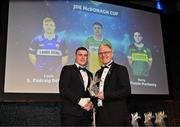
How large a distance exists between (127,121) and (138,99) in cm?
24

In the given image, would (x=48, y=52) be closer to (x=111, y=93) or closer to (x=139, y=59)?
(x=111, y=93)

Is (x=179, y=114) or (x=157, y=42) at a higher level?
(x=157, y=42)

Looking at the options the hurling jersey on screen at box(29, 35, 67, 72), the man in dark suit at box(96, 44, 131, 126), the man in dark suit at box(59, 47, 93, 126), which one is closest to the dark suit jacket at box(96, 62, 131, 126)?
the man in dark suit at box(96, 44, 131, 126)

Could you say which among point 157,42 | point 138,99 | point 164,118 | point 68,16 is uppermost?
point 68,16

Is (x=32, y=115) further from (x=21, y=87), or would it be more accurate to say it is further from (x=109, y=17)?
(x=109, y=17)

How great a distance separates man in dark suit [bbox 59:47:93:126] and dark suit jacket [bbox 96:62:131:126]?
10 centimetres

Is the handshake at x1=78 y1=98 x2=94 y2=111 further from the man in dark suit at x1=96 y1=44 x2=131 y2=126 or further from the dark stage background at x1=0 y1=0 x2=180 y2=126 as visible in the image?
the dark stage background at x1=0 y1=0 x2=180 y2=126

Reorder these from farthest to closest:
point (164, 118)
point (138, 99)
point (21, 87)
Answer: point (164, 118)
point (138, 99)
point (21, 87)

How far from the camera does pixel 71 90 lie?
209cm

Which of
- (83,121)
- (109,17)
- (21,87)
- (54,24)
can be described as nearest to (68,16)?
(54,24)

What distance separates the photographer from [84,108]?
6.77 feet

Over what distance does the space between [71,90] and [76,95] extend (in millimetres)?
50

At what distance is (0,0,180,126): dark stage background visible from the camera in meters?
2.06
